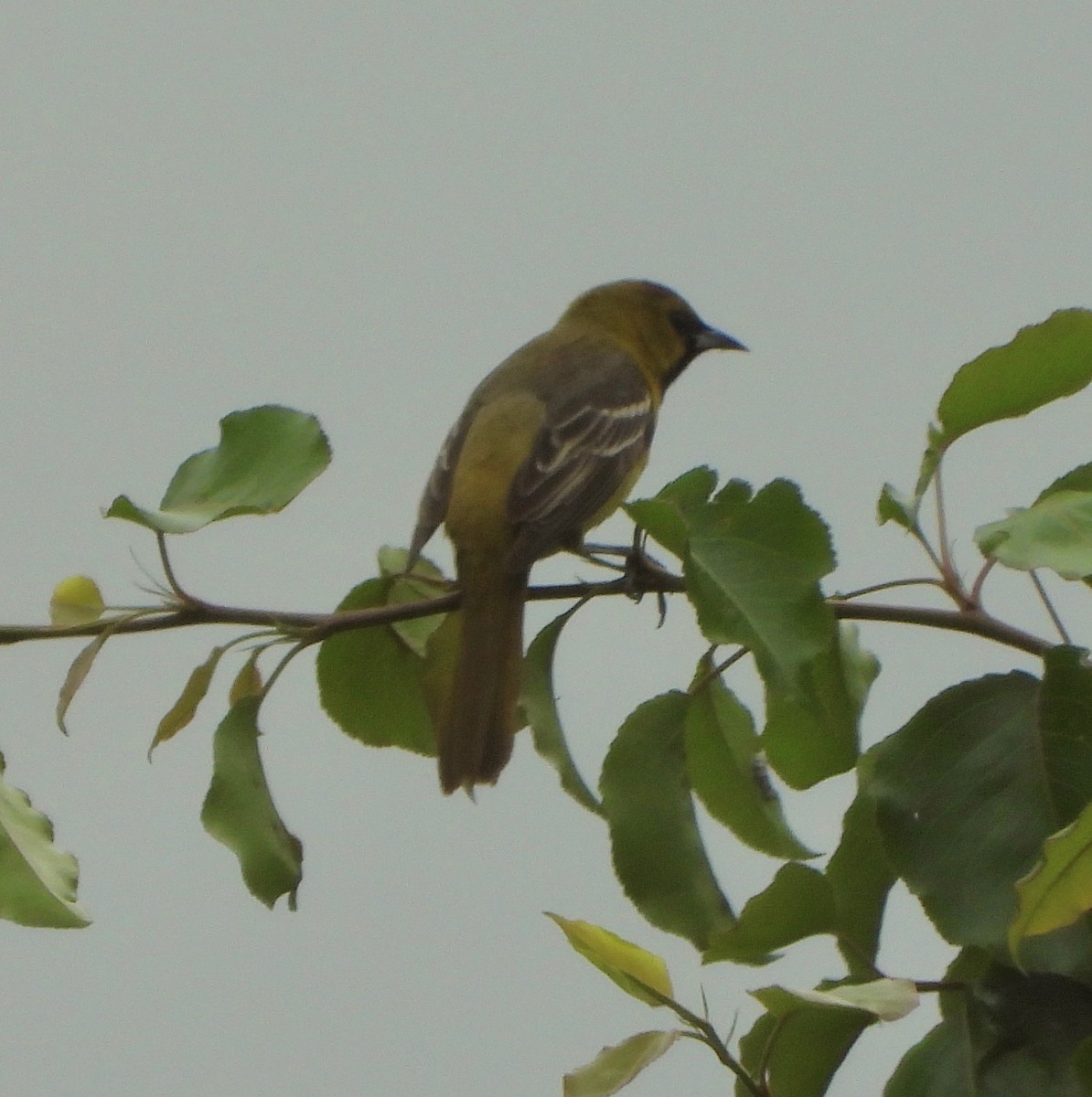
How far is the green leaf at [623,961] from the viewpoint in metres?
2.07

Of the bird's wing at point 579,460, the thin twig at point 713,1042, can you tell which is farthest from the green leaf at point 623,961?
the bird's wing at point 579,460

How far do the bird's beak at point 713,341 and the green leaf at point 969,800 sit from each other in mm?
4224

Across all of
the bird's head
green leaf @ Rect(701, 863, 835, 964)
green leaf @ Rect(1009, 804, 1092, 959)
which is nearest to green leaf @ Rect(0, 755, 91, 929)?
green leaf @ Rect(701, 863, 835, 964)

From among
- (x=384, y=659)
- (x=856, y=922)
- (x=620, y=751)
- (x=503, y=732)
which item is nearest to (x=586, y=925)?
(x=856, y=922)

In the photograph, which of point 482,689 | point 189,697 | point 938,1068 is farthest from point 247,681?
point 938,1068

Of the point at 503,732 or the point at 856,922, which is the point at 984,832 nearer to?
the point at 856,922

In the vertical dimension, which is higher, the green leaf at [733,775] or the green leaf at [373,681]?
the green leaf at [373,681]

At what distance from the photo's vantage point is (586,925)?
2.10m

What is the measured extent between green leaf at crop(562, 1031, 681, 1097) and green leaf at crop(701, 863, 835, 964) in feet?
0.58

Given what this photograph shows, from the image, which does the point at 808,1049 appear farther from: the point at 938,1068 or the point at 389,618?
the point at 389,618

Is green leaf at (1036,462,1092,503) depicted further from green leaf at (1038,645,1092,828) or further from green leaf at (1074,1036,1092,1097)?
green leaf at (1074,1036,1092,1097)

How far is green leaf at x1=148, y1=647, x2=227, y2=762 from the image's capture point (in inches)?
108

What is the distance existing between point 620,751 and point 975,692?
0.52 meters

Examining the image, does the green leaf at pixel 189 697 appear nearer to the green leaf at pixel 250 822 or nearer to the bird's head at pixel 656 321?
the green leaf at pixel 250 822
